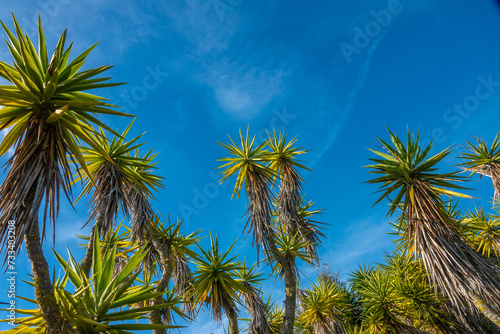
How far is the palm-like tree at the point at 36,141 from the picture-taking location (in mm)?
2531

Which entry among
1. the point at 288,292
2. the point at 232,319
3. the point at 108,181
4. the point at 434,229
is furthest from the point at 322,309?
the point at 108,181

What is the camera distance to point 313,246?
10297 millimetres

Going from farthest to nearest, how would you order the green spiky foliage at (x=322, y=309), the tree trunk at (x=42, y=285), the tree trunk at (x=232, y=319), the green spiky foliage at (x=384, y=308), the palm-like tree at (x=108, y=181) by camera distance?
the green spiky foliage at (x=322, y=309)
the green spiky foliage at (x=384, y=308)
the tree trunk at (x=232, y=319)
the palm-like tree at (x=108, y=181)
the tree trunk at (x=42, y=285)

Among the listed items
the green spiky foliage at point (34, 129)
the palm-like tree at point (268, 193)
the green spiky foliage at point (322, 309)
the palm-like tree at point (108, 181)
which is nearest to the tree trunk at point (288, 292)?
the palm-like tree at point (268, 193)

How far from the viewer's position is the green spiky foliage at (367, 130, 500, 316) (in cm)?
523

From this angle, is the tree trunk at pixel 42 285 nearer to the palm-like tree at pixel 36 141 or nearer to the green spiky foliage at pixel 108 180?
the palm-like tree at pixel 36 141

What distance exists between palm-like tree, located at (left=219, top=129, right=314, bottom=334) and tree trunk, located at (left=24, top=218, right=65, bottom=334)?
16.3 feet

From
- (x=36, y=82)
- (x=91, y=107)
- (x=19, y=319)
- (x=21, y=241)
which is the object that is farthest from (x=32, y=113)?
(x=19, y=319)

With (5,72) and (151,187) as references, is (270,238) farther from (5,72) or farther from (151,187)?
(5,72)

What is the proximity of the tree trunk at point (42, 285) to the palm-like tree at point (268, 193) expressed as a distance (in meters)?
4.96

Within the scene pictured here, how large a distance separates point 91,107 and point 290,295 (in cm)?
605

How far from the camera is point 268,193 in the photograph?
25.1 ft

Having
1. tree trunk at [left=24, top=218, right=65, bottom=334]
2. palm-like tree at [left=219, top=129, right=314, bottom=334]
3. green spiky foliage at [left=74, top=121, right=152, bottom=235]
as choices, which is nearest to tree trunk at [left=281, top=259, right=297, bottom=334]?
palm-like tree at [left=219, top=129, right=314, bottom=334]

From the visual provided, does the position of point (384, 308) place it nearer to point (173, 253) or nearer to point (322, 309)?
point (322, 309)
